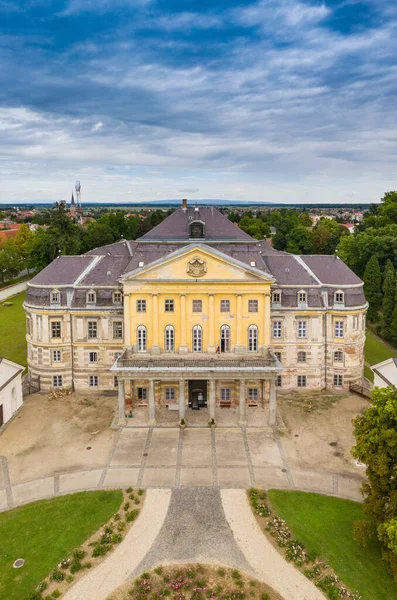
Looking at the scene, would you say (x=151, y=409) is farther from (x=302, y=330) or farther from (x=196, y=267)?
(x=302, y=330)

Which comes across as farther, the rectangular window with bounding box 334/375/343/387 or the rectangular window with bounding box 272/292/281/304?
the rectangular window with bounding box 334/375/343/387

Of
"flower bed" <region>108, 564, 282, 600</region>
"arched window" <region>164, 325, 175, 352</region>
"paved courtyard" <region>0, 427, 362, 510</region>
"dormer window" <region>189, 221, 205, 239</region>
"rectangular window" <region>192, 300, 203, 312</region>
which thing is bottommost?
"flower bed" <region>108, 564, 282, 600</region>

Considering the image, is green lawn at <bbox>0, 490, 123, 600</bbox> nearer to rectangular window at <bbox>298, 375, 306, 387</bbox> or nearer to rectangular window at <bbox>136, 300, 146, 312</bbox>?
rectangular window at <bbox>136, 300, 146, 312</bbox>

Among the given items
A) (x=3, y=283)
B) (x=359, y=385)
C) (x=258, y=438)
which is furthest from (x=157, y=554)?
(x=3, y=283)

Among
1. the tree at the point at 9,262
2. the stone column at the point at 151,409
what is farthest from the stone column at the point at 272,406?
the tree at the point at 9,262

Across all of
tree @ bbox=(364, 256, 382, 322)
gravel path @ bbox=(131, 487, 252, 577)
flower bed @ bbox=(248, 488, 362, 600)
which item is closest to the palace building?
gravel path @ bbox=(131, 487, 252, 577)

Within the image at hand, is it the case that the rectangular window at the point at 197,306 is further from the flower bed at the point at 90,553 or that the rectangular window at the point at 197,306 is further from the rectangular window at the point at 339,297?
the flower bed at the point at 90,553

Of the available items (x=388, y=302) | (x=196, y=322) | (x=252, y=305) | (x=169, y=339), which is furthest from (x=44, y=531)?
(x=388, y=302)
